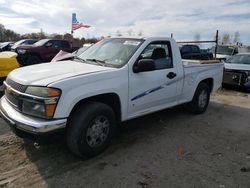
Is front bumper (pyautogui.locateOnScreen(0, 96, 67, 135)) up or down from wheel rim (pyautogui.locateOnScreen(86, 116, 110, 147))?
up

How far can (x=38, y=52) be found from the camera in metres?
13.3

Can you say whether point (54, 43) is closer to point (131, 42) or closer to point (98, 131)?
point (131, 42)

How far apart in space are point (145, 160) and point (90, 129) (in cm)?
96

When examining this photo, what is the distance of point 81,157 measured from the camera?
12.4ft

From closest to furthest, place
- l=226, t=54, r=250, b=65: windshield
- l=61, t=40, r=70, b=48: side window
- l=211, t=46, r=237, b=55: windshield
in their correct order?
l=226, t=54, r=250, b=65: windshield → l=61, t=40, r=70, b=48: side window → l=211, t=46, r=237, b=55: windshield

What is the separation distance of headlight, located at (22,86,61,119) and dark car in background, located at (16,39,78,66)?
1036cm

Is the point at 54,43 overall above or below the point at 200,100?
above

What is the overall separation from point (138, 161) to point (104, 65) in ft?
5.30

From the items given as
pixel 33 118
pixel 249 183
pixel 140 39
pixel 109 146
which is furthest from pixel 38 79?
pixel 249 183

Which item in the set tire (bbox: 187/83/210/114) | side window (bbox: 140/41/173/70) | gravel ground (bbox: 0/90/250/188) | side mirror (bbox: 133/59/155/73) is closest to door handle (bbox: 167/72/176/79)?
side window (bbox: 140/41/173/70)

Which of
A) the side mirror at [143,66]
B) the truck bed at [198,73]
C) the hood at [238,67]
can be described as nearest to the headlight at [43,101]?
the side mirror at [143,66]

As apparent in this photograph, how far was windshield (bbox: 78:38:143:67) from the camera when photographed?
4344 mm

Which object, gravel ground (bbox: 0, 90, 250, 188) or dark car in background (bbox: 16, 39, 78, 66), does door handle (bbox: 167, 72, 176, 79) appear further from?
dark car in background (bbox: 16, 39, 78, 66)

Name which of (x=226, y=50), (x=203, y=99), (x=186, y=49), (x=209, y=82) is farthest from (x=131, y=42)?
(x=226, y=50)
